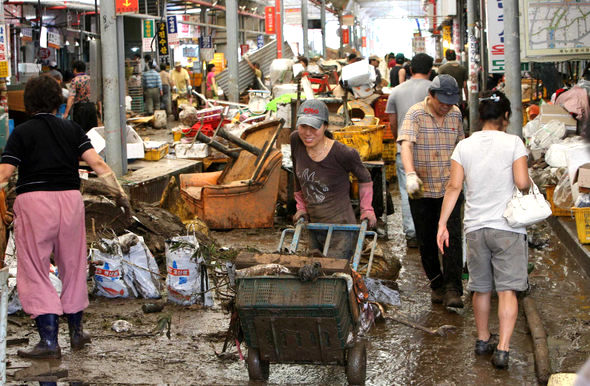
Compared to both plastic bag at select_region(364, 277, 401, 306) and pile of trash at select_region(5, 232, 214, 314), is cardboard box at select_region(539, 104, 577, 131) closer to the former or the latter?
plastic bag at select_region(364, 277, 401, 306)

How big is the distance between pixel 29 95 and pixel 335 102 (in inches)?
296

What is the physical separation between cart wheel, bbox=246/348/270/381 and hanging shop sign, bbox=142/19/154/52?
24.9m

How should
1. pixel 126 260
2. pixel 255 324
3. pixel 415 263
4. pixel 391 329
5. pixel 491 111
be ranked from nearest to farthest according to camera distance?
1. pixel 255 324
2. pixel 491 111
3. pixel 391 329
4. pixel 126 260
5. pixel 415 263

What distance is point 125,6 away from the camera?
12.1m

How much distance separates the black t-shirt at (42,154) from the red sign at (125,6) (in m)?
6.73

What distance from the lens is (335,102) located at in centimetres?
1270

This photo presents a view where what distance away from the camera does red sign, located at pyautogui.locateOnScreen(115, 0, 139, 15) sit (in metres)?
12.0

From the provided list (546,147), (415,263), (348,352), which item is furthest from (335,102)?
(348,352)

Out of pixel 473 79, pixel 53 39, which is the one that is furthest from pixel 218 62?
pixel 473 79

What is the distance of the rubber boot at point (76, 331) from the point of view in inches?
229

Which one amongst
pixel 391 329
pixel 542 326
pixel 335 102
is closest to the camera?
pixel 542 326

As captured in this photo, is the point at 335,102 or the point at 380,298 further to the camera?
the point at 335,102

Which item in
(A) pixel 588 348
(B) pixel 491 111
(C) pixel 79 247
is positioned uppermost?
(B) pixel 491 111

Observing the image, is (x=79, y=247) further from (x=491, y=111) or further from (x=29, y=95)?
(x=491, y=111)
